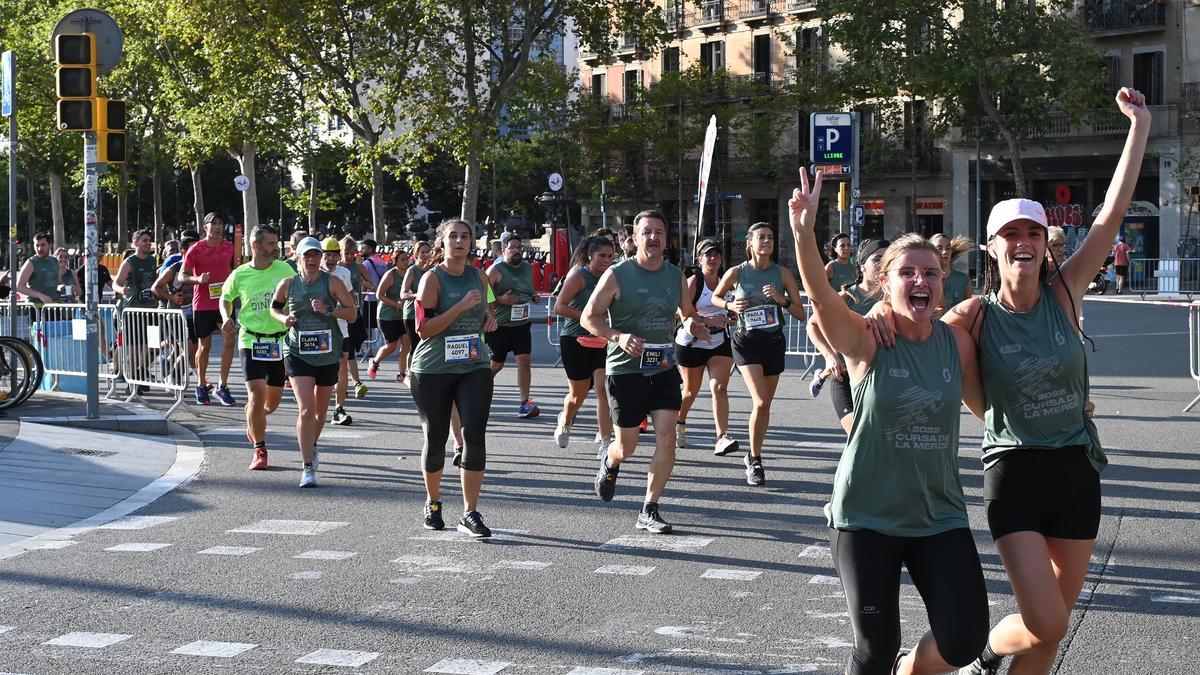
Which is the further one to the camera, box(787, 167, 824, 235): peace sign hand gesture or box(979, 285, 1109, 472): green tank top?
box(979, 285, 1109, 472): green tank top

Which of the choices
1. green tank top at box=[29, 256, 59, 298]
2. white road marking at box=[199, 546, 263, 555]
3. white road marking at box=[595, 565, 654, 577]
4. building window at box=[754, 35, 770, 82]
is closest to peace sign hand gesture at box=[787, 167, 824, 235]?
white road marking at box=[595, 565, 654, 577]

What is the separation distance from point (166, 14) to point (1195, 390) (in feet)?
103

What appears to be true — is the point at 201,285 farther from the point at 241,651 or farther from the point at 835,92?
the point at 835,92

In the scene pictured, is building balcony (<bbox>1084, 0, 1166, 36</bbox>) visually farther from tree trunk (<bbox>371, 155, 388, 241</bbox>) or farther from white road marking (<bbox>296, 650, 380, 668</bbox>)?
white road marking (<bbox>296, 650, 380, 668</bbox>)

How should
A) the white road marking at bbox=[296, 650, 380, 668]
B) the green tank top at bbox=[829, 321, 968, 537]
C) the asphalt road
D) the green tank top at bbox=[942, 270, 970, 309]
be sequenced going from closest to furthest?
1. the green tank top at bbox=[829, 321, 968, 537]
2. the white road marking at bbox=[296, 650, 380, 668]
3. the asphalt road
4. the green tank top at bbox=[942, 270, 970, 309]

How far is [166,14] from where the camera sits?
40219 millimetres

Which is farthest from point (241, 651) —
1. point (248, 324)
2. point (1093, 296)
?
point (1093, 296)

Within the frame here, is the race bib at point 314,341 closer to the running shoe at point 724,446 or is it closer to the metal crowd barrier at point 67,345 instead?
the running shoe at point 724,446

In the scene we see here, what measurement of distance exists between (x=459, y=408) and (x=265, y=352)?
3.35 metres

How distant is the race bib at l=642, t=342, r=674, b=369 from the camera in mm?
8328

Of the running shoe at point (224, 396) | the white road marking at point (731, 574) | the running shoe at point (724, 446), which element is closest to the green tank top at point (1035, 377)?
the white road marking at point (731, 574)

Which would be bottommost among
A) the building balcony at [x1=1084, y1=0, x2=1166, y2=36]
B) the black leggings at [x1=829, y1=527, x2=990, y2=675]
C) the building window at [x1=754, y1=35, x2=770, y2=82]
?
the black leggings at [x1=829, y1=527, x2=990, y2=675]

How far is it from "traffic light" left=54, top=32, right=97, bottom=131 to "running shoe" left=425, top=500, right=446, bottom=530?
19.9 ft

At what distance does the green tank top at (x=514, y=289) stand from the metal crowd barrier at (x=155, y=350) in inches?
114
